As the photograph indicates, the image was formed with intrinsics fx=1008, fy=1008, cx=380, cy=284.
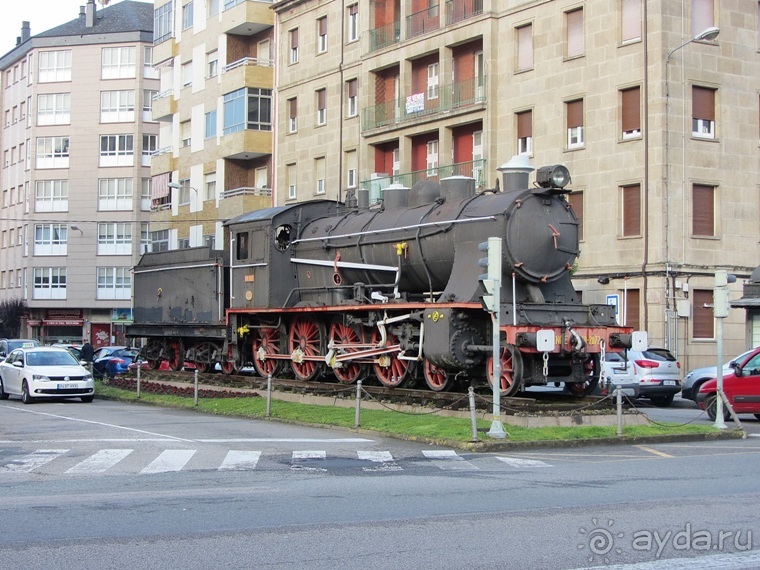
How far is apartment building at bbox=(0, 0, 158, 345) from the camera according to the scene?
69.9 metres

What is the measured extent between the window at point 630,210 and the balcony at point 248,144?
780 inches

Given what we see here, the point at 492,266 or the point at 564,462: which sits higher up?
the point at 492,266

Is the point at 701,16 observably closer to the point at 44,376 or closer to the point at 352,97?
the point at 352,97

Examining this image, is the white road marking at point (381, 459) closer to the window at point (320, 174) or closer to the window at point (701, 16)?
the window at point (701, 16)

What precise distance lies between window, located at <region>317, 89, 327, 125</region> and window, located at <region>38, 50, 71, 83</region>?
3354cm

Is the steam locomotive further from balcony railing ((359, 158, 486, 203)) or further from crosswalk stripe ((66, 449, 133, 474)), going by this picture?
balcony railing ((359, 158, 486, 203))

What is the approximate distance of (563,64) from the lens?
109ft

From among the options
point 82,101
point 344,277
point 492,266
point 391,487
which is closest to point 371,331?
point 344,277

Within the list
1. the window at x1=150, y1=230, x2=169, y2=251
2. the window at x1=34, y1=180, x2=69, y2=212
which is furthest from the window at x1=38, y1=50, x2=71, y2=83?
the window at x1=150, y1=230, x2=169, y2=251

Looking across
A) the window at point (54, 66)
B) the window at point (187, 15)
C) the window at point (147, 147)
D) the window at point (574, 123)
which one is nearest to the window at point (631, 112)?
the window at point (574, 123)

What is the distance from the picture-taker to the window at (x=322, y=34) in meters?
43.7

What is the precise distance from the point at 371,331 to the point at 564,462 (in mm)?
8663

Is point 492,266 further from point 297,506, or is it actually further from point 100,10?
point 100,10

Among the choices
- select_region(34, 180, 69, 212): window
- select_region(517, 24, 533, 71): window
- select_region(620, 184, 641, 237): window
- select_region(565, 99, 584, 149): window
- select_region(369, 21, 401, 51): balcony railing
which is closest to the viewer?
select_region(620, 184, 641, 237): window
